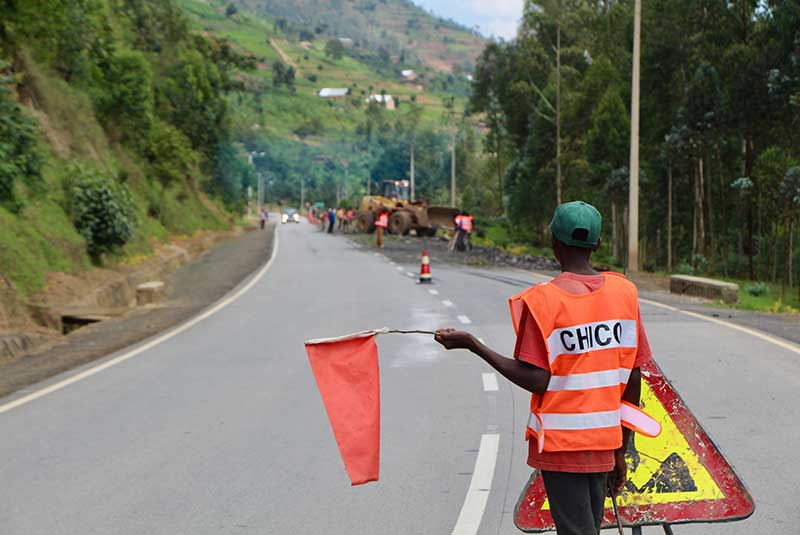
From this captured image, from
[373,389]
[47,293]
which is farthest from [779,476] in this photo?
[47,293]

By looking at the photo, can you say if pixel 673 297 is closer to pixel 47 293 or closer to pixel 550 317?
pixel 47 293

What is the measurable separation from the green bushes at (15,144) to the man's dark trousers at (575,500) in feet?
52.2

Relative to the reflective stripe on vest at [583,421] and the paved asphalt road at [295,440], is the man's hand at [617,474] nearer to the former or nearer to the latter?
the reflective stripe on vest at [583,421]

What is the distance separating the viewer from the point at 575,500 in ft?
13.3

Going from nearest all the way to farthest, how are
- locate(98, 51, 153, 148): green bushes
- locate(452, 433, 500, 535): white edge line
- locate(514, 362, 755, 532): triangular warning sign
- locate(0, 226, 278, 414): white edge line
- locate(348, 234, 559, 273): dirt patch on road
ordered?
locate(514, 362, 755, 532): triangular warning sign, locate(452, 433, 500, 535): white edge line, locate(0, 226, 278, 414): white edge line, locate(348, 234, 559, 273): dirt patch on road, locate(98, 51, 153, 148): green bushes

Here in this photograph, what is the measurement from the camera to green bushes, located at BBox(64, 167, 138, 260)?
94.5ft

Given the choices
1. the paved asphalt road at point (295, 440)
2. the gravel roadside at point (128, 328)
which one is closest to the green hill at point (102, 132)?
the gravel roadside at point (128, 328)

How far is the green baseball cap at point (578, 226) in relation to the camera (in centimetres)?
415

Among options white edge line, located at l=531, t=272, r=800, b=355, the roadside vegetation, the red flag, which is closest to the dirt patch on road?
the roadside vegetation

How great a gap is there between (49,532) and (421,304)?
53.5 ft

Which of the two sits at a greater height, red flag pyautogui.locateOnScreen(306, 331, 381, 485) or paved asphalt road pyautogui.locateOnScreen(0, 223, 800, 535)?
red flag pyautogui.locateOnScreen(306, 331, 381, 485)

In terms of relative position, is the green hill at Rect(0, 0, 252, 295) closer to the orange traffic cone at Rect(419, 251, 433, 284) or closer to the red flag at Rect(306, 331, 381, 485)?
the orange traffic cone at Rect(419, 251, 433, 284)

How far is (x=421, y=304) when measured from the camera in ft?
74.1

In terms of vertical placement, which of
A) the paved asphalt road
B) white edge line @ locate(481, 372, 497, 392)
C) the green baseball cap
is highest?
the green baseball cap
